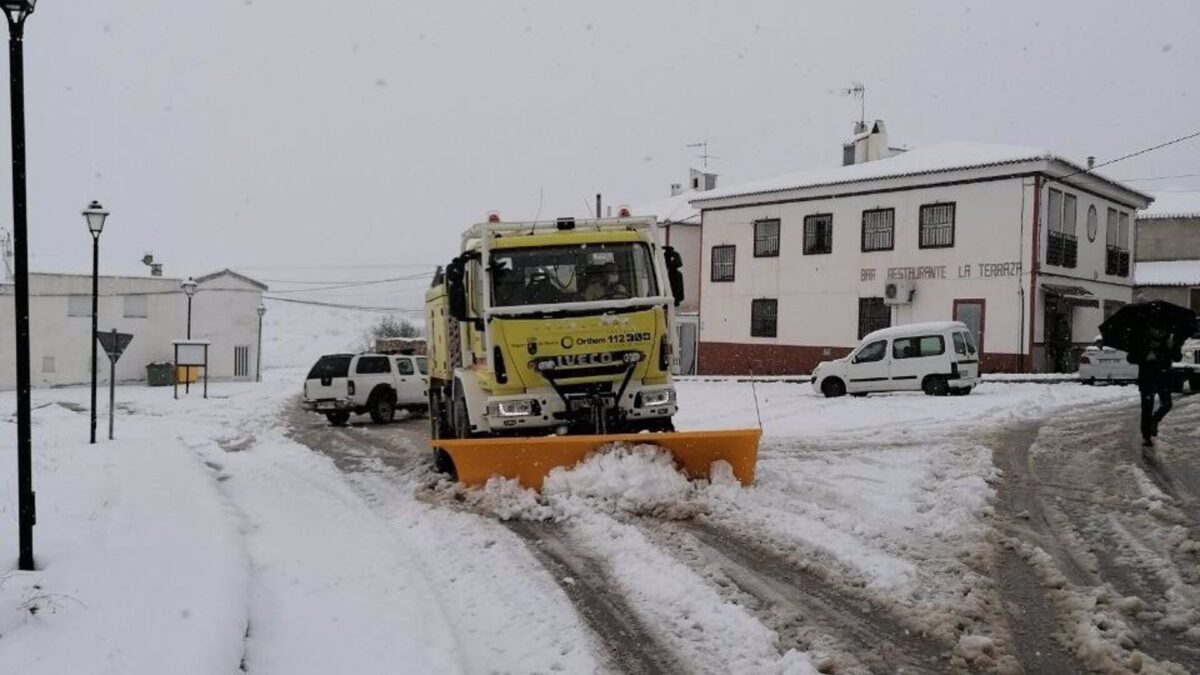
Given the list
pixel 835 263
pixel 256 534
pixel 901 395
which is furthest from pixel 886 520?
pixel 835 263

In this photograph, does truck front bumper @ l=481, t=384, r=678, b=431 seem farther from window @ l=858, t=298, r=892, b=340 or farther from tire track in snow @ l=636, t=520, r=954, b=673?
window @ l=858, t=298, r=892, b=340

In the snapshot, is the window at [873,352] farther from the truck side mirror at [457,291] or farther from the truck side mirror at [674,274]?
the truck side mirror at [457,291]

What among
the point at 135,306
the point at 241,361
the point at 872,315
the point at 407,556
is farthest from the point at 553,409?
the point at 241,361

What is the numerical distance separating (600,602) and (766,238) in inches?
1222

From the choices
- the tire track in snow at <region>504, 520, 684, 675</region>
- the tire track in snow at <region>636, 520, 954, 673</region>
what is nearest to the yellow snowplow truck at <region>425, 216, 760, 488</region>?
the tire track in snow at <region>504, 520, 684, 675</region>

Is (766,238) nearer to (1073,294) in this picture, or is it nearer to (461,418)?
(1073,294)

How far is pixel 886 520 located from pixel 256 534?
5.32 meters

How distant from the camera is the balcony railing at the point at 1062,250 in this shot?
28.9 m

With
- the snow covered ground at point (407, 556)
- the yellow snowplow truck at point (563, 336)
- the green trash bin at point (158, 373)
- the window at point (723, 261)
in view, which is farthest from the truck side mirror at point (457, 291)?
the green trash bin at point (158, 373)

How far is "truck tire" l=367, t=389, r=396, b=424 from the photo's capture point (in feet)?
72.5

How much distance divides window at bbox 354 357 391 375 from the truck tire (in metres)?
0.53

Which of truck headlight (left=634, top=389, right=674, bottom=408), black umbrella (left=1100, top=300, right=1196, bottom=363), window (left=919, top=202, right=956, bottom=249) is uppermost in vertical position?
window (left=919, top=202, right=956, bottom=249)

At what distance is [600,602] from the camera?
583cm

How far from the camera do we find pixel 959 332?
2117 cm
